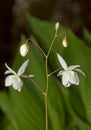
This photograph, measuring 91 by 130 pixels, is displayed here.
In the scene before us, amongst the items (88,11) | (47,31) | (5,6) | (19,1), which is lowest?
(88,11)

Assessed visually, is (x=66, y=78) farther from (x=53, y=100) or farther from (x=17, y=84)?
(x=53, y=100)

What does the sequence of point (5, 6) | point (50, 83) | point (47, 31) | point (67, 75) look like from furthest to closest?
point (5, 6) → point (47, 31) → point (50, 83) → point (67, 75)

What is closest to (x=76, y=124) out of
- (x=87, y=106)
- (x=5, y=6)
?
(x=87, y=106)

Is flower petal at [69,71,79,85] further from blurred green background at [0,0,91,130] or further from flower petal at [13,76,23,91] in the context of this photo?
blurred green background at [0,0,91,130]

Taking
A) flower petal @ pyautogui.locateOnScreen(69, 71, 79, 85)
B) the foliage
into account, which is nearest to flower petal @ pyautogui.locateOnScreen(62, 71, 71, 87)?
flower petal @ pyautogui.locateOnScreen(69, 71, 79, 85)

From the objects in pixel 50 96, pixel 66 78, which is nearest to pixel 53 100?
pixel 50 96

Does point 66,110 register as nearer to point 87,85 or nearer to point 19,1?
point 87,85

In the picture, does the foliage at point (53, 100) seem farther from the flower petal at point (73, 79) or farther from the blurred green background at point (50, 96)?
the flower petal at point (73, 79)

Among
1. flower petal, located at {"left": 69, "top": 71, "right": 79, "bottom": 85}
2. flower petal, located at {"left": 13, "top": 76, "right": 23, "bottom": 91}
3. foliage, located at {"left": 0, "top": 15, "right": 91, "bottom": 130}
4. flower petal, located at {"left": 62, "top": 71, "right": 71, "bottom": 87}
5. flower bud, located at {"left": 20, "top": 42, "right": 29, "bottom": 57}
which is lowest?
foliage, located at {"left": 0, "top": 15, "right": 91, "bottom": 130}

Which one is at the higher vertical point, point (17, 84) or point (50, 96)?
point (17, 84)
